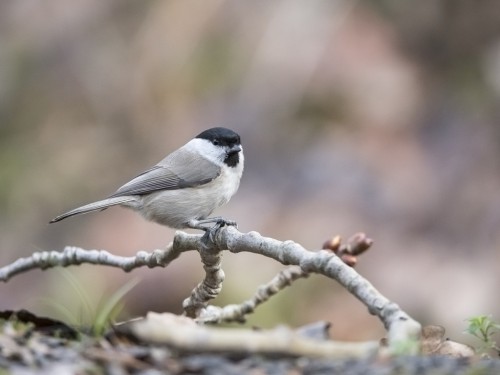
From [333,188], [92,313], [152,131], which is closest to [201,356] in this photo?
[92,313]

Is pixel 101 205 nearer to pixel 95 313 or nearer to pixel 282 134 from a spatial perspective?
pixel 95 313

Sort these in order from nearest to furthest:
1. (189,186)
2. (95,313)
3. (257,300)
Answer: (95,313) < (257,300) < (189,186)

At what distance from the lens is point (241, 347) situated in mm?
2520

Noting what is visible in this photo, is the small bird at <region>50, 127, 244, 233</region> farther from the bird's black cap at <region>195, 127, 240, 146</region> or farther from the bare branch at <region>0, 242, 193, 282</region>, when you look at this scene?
the bare branch at <region>0, 242, 193, 282</region>

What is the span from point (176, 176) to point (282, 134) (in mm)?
2937

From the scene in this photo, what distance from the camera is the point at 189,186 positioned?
5266 millimetres

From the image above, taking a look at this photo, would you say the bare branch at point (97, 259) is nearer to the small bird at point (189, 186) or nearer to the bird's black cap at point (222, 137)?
the small bird at point (189, 186)

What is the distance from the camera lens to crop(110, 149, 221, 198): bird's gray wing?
17.3 feet

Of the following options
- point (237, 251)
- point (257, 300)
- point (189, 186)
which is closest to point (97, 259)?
point (257, 300)

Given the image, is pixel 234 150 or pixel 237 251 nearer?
pixel 237 251

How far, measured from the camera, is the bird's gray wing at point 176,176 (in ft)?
17.3

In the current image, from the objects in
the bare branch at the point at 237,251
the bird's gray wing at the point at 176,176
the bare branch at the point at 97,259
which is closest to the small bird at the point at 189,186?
the bird's gray wing at the point at 176,176

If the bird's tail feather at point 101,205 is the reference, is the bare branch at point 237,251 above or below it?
below

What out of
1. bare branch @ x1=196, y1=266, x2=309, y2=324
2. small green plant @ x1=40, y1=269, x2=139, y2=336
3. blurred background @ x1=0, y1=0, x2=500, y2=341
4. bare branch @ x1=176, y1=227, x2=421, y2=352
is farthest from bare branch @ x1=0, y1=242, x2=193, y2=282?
blurred background @ x1=0, y1=0, x2=500, y2=341
